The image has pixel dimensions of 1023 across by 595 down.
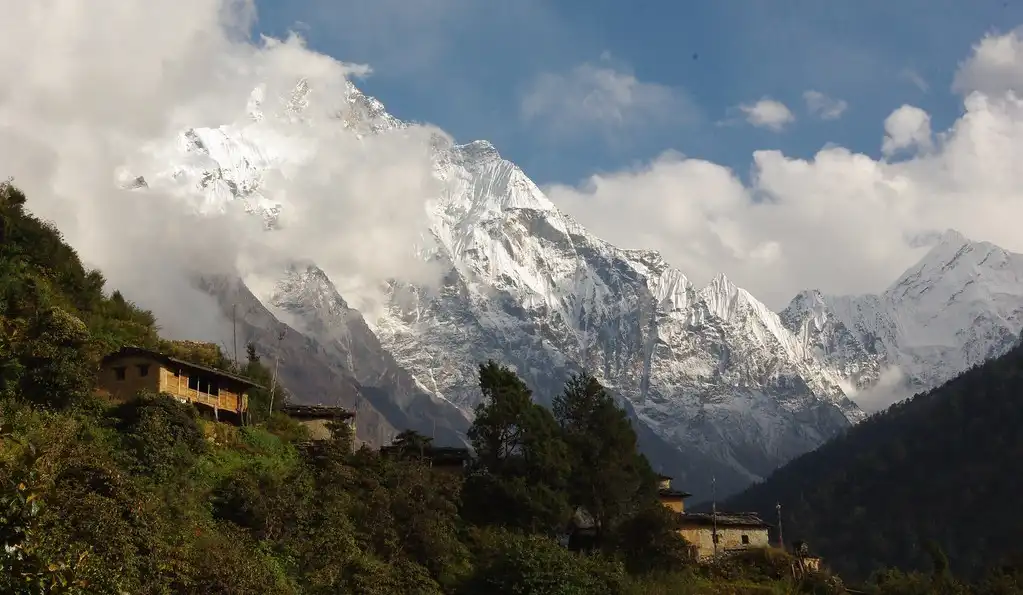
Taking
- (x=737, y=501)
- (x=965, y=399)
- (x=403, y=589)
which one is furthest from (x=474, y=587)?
(x=737, y=501)

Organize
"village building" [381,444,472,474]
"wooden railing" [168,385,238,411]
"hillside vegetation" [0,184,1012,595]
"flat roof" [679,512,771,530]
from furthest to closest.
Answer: "flat roof" [679,512,771,530] → "village building" [381,444,472,474] → "wooden railing" [168,385,238,411] → "hillside vegetation" [0,184,1012,595]

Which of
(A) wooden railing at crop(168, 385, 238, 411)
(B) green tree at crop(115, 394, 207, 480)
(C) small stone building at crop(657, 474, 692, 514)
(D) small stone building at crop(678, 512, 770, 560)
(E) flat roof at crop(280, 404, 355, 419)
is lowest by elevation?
(D) small stone building at crop(678, 512, 770, 560)

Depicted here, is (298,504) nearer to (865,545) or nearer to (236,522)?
(236,522)

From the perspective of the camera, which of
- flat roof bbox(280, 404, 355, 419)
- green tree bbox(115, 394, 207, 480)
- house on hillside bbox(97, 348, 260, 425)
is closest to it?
green tree bbox(115, 394, 207, 480)

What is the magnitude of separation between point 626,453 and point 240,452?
19.6 m

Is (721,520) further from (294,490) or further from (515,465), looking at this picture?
(294,490)

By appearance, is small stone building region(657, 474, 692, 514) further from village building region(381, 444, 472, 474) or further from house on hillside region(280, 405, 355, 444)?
house on hillside region(280, 405, 355, 444)

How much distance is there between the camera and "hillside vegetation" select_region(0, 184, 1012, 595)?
105ft

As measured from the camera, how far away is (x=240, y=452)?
44250 millimetres

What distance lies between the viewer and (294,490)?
40438 millimetres

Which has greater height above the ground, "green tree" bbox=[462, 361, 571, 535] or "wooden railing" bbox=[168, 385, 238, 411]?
"wooden railing" bbox=[168, 385, 238, 411]

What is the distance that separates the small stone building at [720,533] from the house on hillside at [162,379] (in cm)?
2617

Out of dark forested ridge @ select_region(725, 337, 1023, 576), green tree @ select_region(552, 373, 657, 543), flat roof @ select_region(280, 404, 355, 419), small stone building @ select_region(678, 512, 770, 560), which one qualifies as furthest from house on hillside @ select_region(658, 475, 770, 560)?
dark forested ridge @ select_region(725, 337, 1023, 576)

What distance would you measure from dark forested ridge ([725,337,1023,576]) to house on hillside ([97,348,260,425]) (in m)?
90.3
